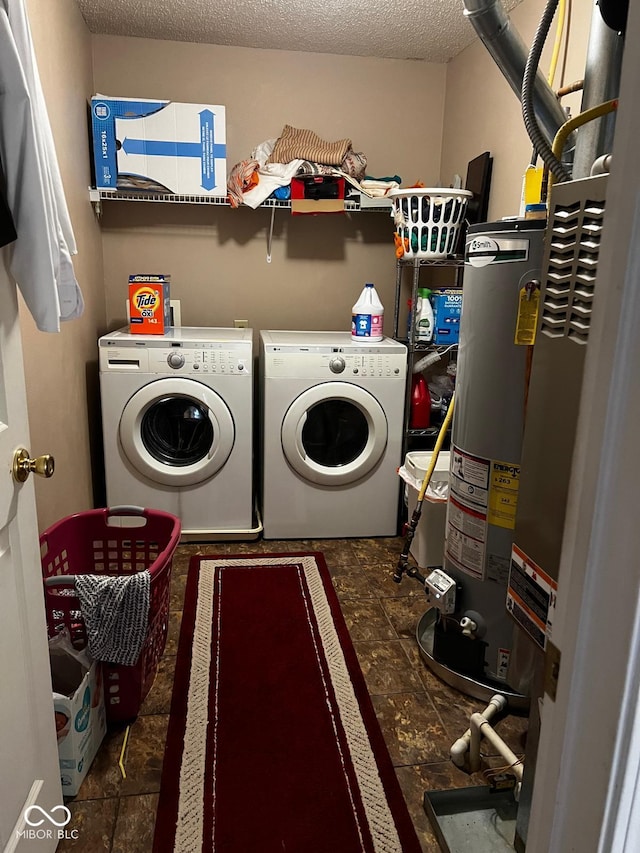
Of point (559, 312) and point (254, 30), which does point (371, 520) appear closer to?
point (559, 312)

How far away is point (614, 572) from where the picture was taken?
498 millimetres

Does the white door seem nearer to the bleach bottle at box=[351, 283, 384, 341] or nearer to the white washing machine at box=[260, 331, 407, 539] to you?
the white washing machine at box=[260, 331, 407, 539]

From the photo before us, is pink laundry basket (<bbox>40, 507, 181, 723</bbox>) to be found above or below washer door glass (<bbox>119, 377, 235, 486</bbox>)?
below

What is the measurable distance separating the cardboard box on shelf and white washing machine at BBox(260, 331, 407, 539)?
1.63ft

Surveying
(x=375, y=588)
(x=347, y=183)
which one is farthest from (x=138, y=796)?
(x=347, y=183)

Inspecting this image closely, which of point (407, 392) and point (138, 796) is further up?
point (407, 392)

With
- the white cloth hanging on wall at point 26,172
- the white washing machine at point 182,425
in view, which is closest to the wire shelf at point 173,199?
the white washing machine at point 182,425

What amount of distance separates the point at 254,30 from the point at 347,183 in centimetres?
83

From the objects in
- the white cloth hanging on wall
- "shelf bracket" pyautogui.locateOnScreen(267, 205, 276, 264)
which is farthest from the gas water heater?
"shelf bracket" pyautogui.locateOnScreen(267, 205, 276, 264)

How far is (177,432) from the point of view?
282cm

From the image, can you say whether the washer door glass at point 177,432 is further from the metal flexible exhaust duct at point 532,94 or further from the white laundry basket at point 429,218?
the metal flexible exhaust duct at point 532,94

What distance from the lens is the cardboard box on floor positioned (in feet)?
4.62

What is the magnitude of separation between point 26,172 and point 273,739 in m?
1.49

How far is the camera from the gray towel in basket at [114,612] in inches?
58.2
